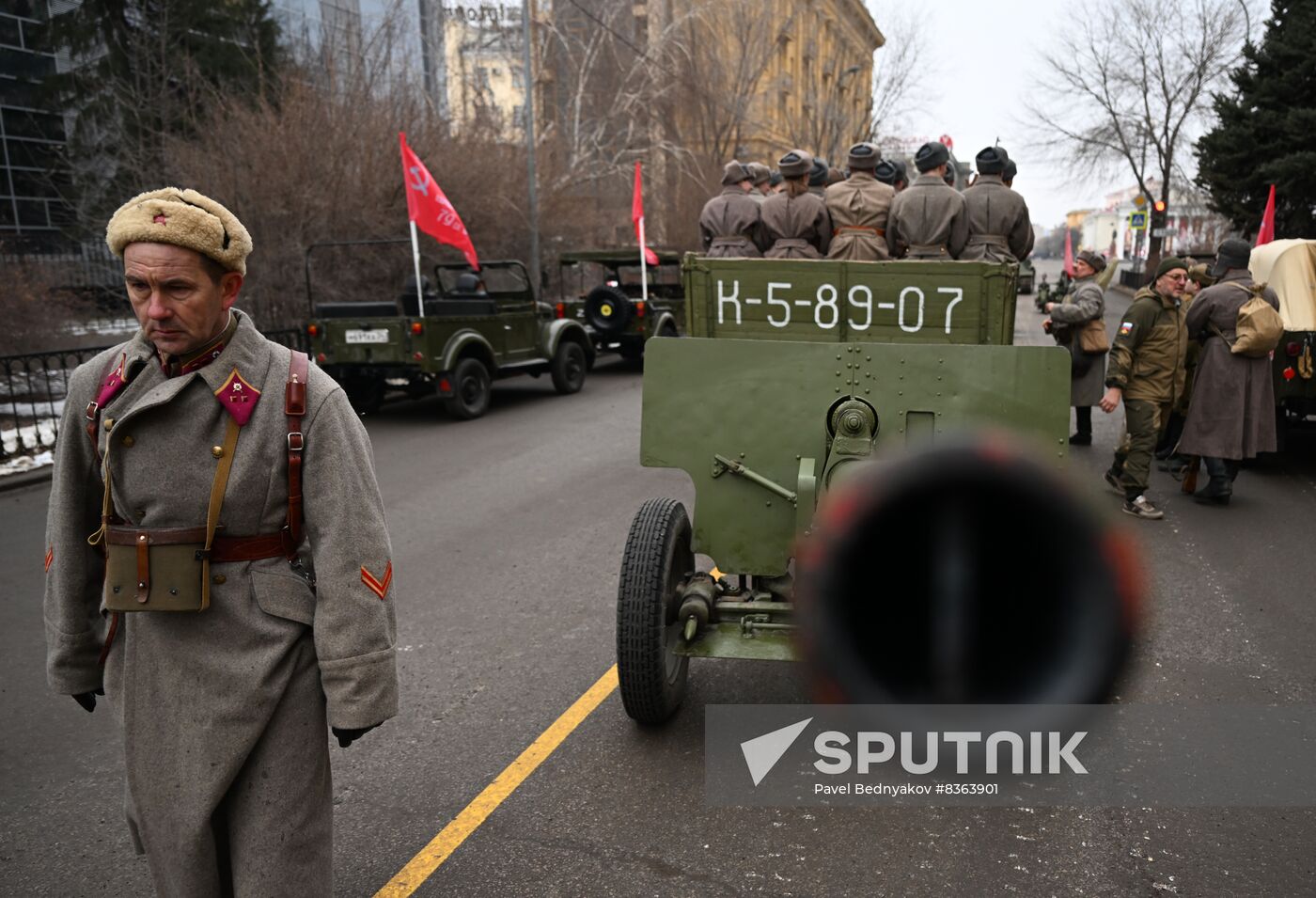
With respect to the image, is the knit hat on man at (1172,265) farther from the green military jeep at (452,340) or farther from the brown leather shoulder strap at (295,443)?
the green military jeep at (452,340)

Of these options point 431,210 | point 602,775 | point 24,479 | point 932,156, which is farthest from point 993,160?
Answer: point 24,479

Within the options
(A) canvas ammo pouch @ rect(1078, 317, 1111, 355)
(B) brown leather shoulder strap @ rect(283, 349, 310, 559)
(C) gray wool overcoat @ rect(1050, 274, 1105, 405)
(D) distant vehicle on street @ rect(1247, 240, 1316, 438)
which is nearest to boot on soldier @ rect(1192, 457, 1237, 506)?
(D) distant vehicle on street @ rect(1247, 240, 1316, 438)

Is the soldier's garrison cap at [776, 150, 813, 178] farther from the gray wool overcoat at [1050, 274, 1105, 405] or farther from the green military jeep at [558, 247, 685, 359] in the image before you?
the green military jeep at [558, 247, 685, 359]

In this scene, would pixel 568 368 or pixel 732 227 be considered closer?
pixel 732 227

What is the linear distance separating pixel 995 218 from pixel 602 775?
4076mm

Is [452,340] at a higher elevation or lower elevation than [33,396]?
higher

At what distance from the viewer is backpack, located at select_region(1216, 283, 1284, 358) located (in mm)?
→ 7035

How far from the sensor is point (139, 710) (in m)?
2.12

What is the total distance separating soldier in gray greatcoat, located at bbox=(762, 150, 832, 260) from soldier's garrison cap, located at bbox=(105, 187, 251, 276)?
167 inches

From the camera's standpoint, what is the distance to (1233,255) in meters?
7.14

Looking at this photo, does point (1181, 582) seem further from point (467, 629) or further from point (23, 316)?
point (23, 316)

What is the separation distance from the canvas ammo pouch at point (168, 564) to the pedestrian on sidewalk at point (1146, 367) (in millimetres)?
6162

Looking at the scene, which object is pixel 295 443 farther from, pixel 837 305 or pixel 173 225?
pixel 837 305

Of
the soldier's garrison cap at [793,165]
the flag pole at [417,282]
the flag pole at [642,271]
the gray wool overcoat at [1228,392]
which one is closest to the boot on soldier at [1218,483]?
the gray wool overcoat at [1228,392]
